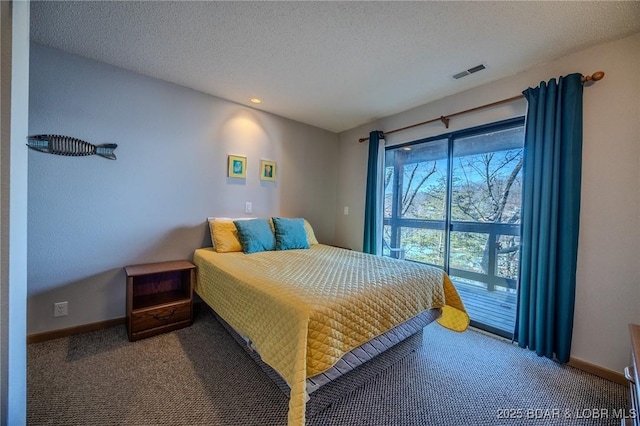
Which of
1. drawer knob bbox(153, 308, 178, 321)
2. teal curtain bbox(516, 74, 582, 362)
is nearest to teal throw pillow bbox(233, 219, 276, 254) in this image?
drawer knob bbox(153, 308, 178, 321)

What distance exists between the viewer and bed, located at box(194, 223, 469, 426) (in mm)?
1181

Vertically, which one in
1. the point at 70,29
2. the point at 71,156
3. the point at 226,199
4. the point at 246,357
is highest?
the point at 70,29

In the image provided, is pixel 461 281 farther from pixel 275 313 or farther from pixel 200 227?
pixel 200 227

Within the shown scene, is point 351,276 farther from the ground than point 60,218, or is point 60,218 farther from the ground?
point 60,218

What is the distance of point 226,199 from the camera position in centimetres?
290

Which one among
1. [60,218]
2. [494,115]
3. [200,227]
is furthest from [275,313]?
[494,115]

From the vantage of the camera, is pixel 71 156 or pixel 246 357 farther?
pixel 71 156

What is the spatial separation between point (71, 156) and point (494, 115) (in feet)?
12.8

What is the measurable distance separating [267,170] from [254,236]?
1007mm

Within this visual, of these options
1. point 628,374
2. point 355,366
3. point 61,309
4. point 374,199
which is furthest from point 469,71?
point 61,309

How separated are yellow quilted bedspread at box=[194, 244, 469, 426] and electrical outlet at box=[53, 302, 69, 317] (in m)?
1.01

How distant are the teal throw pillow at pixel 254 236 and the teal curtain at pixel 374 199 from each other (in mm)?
1350

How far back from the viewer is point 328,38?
1.79 meters

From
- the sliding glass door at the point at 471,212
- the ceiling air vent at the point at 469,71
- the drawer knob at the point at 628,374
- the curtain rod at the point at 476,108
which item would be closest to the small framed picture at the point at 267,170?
the curtain rod at the point at 476,108
